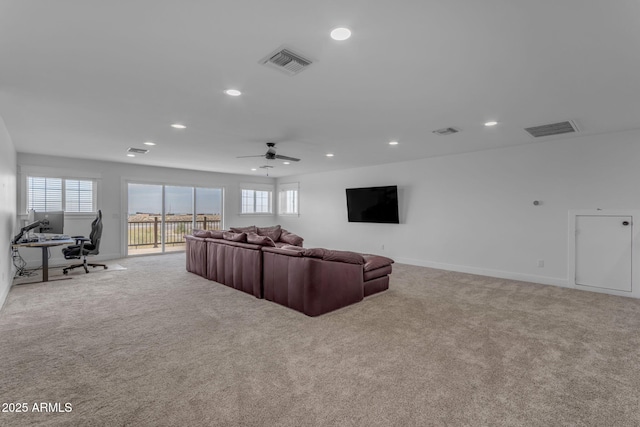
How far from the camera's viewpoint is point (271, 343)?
2.95m

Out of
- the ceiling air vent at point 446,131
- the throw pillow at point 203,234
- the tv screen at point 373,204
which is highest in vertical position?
the ceiling air vent at point 446,131

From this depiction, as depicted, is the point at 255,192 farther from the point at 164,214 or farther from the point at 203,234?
the point at 203,234

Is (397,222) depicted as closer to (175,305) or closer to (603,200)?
(603,200)

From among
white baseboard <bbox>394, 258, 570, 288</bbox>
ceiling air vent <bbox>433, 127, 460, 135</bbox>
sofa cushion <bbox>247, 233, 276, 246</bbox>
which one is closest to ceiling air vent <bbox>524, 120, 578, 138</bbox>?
ceiling air vent <bbox>433, 127, 460, 135</bbox>

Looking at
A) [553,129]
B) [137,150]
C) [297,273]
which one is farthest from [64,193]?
[553,129]

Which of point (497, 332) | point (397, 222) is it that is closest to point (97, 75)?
point (497, 332)

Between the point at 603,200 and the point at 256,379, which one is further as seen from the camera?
the point at 603,200

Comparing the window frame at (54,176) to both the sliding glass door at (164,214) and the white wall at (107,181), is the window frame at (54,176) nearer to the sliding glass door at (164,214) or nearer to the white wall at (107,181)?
the white wall at (107,181)

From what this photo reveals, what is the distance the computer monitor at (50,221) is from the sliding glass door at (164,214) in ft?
6.98

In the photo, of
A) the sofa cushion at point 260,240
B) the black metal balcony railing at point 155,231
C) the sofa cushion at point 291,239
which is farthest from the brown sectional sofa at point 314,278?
the black metal balcony railing at point 155,231

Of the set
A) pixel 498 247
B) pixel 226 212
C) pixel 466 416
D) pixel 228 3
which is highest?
pixel 228 3

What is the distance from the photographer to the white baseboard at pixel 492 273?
17.3ft

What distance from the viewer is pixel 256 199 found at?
10.9m

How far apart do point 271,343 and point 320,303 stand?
90 centimetres
